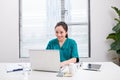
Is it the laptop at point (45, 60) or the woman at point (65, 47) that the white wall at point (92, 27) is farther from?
the laptop at point (45, 60)

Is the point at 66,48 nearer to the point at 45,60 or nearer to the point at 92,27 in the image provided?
the point at 45,60

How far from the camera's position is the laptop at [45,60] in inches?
79.3

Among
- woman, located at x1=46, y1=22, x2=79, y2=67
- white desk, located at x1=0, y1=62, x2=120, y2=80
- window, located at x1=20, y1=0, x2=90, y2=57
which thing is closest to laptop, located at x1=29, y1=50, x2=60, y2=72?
white desk, located at x1=0, y1=62, x2=120, y2=80

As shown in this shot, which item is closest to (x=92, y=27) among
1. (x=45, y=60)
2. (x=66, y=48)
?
(x=66, y=48)

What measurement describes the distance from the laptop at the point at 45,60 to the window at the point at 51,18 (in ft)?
6.53

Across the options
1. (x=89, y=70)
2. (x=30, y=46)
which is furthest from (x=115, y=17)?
(x=89, y=70)

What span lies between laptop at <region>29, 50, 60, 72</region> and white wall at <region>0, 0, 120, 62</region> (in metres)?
1.99

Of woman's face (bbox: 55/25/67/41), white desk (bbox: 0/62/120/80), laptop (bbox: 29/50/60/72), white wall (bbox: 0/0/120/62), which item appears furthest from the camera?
white wall (bbox: 0/0/120/62)

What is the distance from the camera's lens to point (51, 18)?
13.3 ft

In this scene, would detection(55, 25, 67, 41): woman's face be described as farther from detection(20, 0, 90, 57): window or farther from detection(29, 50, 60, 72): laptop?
detection(20, 0, 90, 57): window

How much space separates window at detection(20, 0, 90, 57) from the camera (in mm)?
4047

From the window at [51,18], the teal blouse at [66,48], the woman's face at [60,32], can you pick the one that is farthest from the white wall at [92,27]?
the woman's face at [60,32]

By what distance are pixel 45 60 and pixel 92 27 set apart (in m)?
2.15

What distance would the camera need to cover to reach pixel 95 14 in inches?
156
